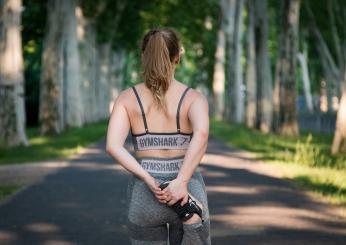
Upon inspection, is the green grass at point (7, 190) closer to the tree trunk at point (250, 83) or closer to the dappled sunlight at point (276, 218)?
the dappled sunlight at point (276, 218)

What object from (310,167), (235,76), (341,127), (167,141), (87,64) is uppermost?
(87,64)

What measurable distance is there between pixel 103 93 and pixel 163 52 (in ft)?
168

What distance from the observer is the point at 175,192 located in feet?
13.2

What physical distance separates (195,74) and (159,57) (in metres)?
57.7

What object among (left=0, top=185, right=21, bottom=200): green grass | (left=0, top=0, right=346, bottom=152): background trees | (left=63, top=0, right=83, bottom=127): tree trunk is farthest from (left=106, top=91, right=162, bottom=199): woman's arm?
(left=63, top=0, right=83, bottom=127): tree trunk

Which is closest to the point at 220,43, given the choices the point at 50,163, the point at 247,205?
the point at 50,163

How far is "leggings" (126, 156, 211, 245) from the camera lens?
4.14 metres

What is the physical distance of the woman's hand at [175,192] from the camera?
4.02m

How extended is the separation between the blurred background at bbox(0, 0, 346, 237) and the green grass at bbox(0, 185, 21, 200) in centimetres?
16

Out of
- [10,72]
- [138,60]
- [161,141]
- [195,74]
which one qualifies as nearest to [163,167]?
[161,141]

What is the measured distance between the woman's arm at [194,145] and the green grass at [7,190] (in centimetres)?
785

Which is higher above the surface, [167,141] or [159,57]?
[159,57]

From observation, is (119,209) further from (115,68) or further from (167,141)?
(115,68)

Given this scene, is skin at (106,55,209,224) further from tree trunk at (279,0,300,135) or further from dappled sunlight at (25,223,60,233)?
tree trunk at (279,0,300,135)
